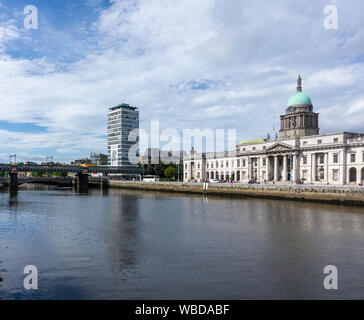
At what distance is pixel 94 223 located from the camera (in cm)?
3156

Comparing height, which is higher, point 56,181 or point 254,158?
point 254,158

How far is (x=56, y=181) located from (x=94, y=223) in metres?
97.4

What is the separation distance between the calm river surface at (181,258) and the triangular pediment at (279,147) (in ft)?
187

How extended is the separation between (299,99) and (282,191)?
48.8 metres

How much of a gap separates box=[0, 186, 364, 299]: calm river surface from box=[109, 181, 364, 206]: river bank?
63.2 feet

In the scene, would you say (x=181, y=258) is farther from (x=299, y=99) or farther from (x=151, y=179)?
(x=151, y=179)

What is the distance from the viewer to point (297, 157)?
8544 cm

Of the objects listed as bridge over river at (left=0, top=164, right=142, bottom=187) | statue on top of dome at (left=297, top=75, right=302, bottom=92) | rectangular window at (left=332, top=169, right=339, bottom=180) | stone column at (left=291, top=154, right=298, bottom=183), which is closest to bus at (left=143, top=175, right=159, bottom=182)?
bridge over river at (left=0, top=164, right=142, bottom=187)

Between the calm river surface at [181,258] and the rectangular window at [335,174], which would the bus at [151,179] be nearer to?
the rectangular window at [335,174]

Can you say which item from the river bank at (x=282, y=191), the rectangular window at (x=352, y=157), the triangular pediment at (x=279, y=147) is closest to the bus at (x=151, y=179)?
the river bank at (x=282, y=191)

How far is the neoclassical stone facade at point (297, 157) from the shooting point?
73.8 m

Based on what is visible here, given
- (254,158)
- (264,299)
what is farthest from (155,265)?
(254,158)
